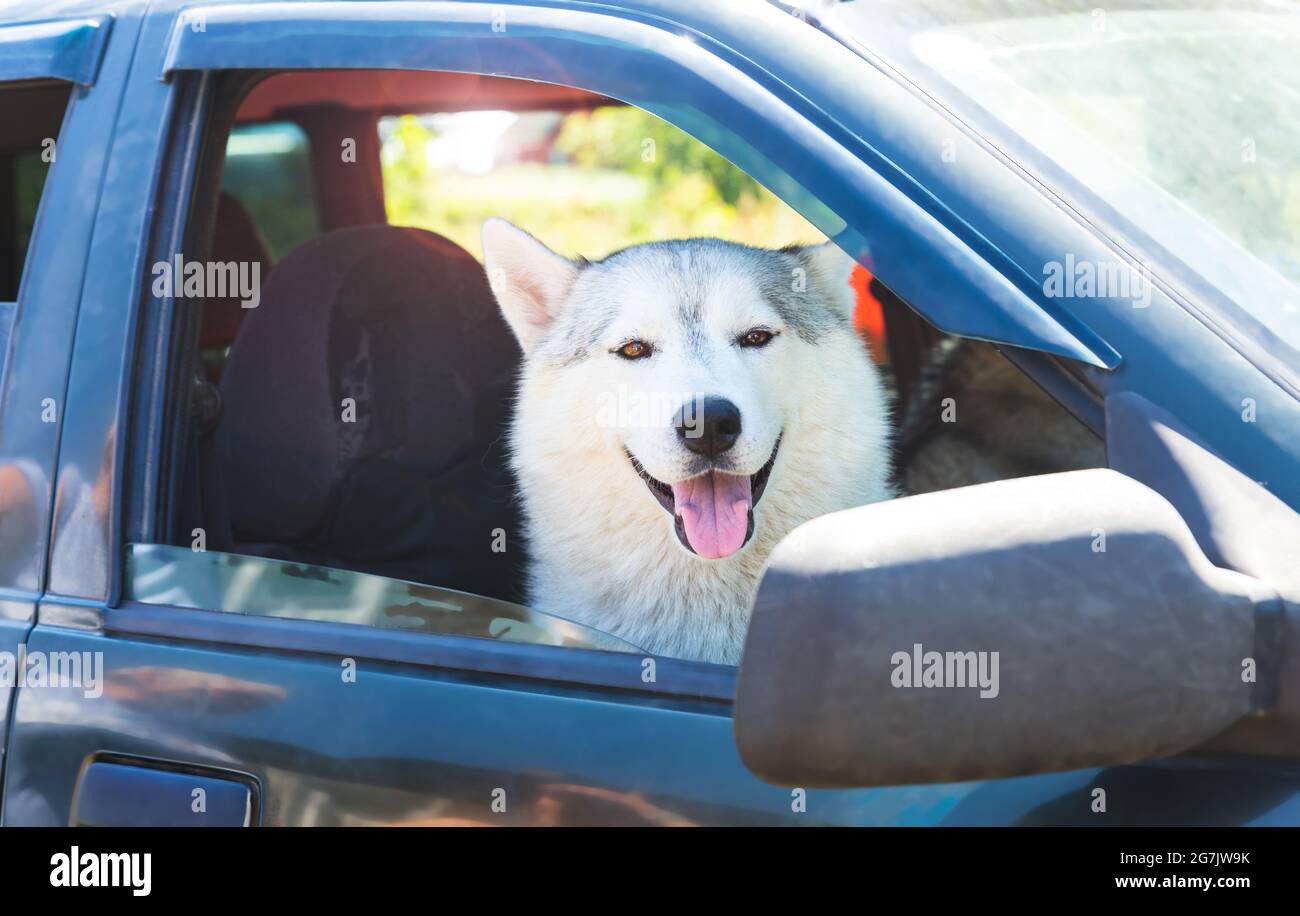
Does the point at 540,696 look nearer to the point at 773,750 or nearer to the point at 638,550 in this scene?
the point at 773,750

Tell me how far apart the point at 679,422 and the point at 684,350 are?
1.08 ft

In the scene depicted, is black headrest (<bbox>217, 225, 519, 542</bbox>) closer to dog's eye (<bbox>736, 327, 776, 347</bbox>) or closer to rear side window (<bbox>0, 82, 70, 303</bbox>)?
dog's eye (<bbox>736, 327, 776, 347</bbox>)

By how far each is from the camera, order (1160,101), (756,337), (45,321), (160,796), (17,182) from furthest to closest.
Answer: (17,182) < (756,337) < (45,321) < (1160,101) < (160,796)

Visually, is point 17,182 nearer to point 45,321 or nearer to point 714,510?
point 45,321

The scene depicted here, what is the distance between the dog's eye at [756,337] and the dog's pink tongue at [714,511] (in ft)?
1.25

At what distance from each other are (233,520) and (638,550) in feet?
2.69

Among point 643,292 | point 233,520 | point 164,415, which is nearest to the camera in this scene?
point 164,415

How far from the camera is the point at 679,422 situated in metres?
2.33

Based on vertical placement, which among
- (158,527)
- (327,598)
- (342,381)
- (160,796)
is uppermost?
(342,381)

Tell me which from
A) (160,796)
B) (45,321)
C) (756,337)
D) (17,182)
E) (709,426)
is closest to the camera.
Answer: (160,796)

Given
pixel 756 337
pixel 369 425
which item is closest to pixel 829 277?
pixel 756 337
